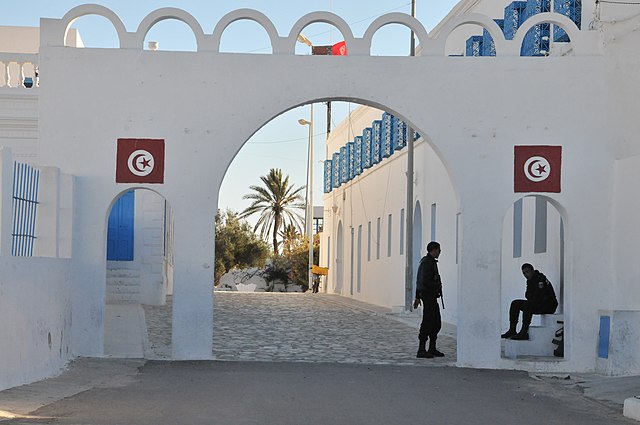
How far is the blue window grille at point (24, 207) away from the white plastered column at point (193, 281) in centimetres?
215

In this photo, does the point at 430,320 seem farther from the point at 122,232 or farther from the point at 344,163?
the point at 344,163

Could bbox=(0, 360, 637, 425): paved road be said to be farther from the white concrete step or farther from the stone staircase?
the stone staircase

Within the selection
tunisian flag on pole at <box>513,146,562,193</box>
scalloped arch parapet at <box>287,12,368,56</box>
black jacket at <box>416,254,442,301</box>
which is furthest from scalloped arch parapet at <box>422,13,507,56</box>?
black jacket at <box>416,254,442,301</box>

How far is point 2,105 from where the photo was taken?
23.6 metres

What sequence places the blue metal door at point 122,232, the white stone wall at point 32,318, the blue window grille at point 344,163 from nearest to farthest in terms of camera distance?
the white stone wall at point 32,318 < the blue metal door at point 122,232 < the blue window grille at point 344,163

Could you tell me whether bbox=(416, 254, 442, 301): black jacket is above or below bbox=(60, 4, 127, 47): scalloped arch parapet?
below

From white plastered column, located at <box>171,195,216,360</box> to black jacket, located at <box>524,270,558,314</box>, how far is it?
4922 millimetres

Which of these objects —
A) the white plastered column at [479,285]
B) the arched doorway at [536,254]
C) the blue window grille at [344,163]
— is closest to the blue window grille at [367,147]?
the blue window grille at [344,163]

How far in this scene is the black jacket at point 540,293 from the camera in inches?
631

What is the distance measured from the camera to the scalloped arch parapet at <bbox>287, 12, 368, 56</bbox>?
14.8 metres

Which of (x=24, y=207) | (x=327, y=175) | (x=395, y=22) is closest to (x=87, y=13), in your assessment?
(x=24, y=207)

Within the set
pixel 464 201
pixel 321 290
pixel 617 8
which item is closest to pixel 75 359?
pixel 464 201

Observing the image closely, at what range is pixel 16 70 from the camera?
24594 millimetres

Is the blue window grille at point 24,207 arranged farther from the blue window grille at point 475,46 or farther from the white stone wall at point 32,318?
the blue window grille at point 475,46
